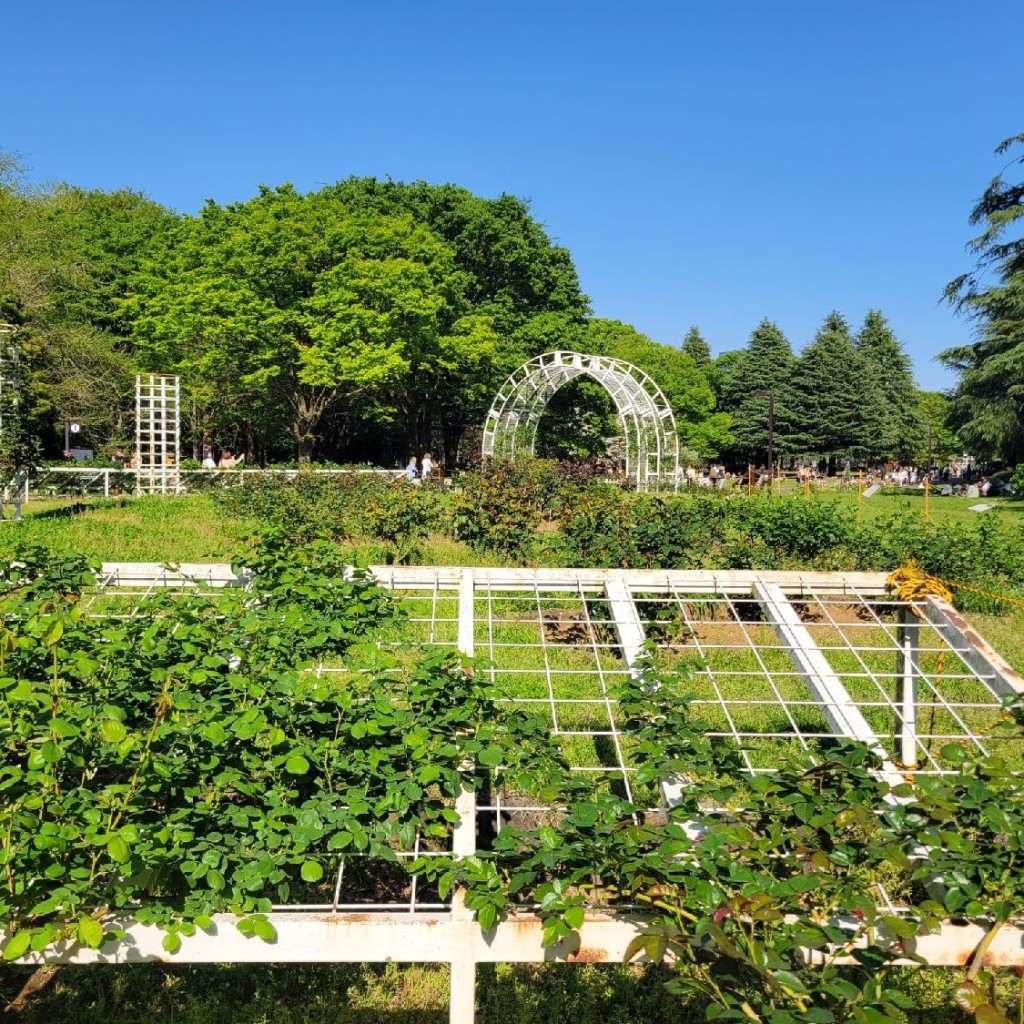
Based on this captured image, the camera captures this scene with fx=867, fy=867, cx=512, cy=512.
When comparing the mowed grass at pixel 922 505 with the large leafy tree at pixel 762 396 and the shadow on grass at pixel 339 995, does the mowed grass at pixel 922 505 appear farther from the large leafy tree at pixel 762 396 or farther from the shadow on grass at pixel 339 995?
the shadow on grass at pixel 339 995

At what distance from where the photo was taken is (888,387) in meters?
56.2

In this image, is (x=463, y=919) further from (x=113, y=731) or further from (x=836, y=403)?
(x=836, y=403)

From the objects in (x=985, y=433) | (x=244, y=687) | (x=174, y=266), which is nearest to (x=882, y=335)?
(x=985, y=433)

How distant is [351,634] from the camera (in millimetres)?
2979

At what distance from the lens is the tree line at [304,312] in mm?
26828

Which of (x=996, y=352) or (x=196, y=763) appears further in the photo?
(x=996, y=352)

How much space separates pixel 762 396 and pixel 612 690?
4940 centimetres

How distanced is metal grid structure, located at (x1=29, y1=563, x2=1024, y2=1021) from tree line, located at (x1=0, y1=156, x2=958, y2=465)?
18.9 m

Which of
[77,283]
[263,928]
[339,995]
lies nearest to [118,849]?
[263,928]

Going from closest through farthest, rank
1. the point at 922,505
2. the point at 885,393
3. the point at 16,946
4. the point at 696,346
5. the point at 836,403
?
1. the point at 16,946
2. the point at 922,505
3. the point at 836,403
4. the point at 885,393
5. the point at 696,346

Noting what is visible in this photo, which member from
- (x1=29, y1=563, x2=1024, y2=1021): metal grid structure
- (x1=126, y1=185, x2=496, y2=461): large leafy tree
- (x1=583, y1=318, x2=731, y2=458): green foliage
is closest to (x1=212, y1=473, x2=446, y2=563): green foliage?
(x1=29, y1=563, x2=1024, y2=1021): metal grid structure

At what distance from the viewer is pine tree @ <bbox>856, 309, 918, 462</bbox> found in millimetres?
48688

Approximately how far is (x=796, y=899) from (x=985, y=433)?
32406 mm

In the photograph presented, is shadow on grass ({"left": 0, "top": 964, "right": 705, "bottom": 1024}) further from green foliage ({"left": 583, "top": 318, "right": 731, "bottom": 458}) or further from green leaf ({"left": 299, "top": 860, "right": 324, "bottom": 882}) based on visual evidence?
green foliage ({"left": 583, "top": 318, "right": 731, "bottom": 458})
